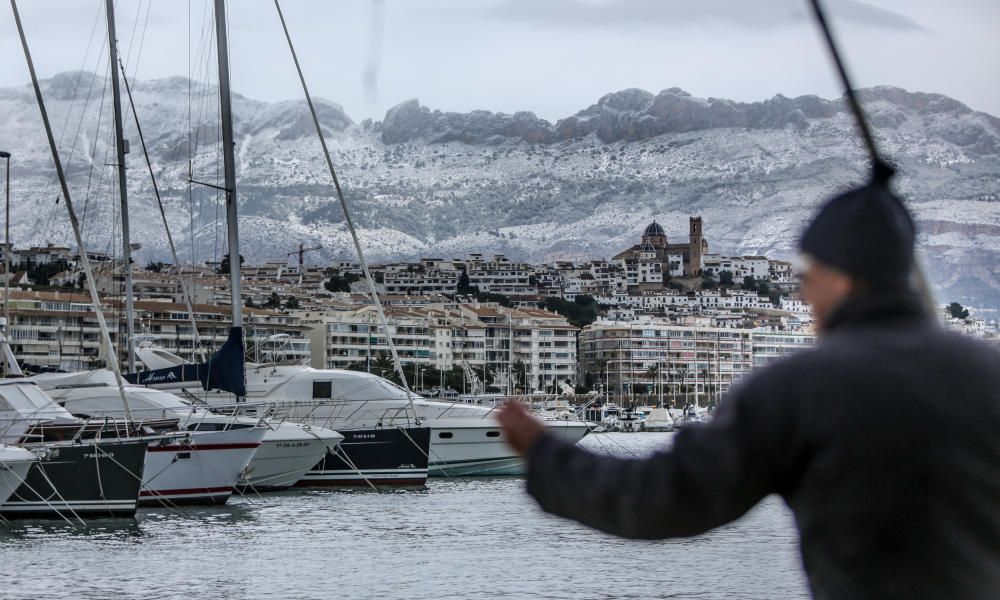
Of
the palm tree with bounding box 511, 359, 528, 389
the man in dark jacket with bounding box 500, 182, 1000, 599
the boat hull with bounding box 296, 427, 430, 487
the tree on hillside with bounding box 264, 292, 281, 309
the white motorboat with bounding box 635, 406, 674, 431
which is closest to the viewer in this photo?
the man in dark jacket with bounding box 500, 182, 1000, 599

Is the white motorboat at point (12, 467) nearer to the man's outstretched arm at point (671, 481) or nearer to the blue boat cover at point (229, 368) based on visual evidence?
the blue boat cover at point (229, 368)

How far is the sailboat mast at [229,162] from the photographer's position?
25422 millimetres

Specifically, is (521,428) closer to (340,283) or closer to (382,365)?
(382,365)

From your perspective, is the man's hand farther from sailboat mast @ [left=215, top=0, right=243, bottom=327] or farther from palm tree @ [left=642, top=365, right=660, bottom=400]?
palm tree @ [left=642, top=365, right=660, bottom=400]

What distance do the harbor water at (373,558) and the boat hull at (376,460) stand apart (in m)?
4.30

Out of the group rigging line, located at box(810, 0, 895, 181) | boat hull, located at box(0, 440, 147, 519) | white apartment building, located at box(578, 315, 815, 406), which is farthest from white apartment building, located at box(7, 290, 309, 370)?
rigging line, located at box(810, 0, 895, 181)

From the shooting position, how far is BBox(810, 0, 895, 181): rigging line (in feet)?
6.87

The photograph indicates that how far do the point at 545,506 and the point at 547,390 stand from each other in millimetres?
122424

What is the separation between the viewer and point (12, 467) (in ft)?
63.3

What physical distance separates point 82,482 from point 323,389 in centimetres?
1187

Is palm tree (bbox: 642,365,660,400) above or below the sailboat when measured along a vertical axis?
below

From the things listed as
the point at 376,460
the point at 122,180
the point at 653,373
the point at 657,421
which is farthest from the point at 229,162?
the point at 653,373

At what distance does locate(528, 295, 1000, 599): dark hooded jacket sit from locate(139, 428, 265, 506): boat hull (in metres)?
21.1

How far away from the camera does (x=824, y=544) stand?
6.35ft
